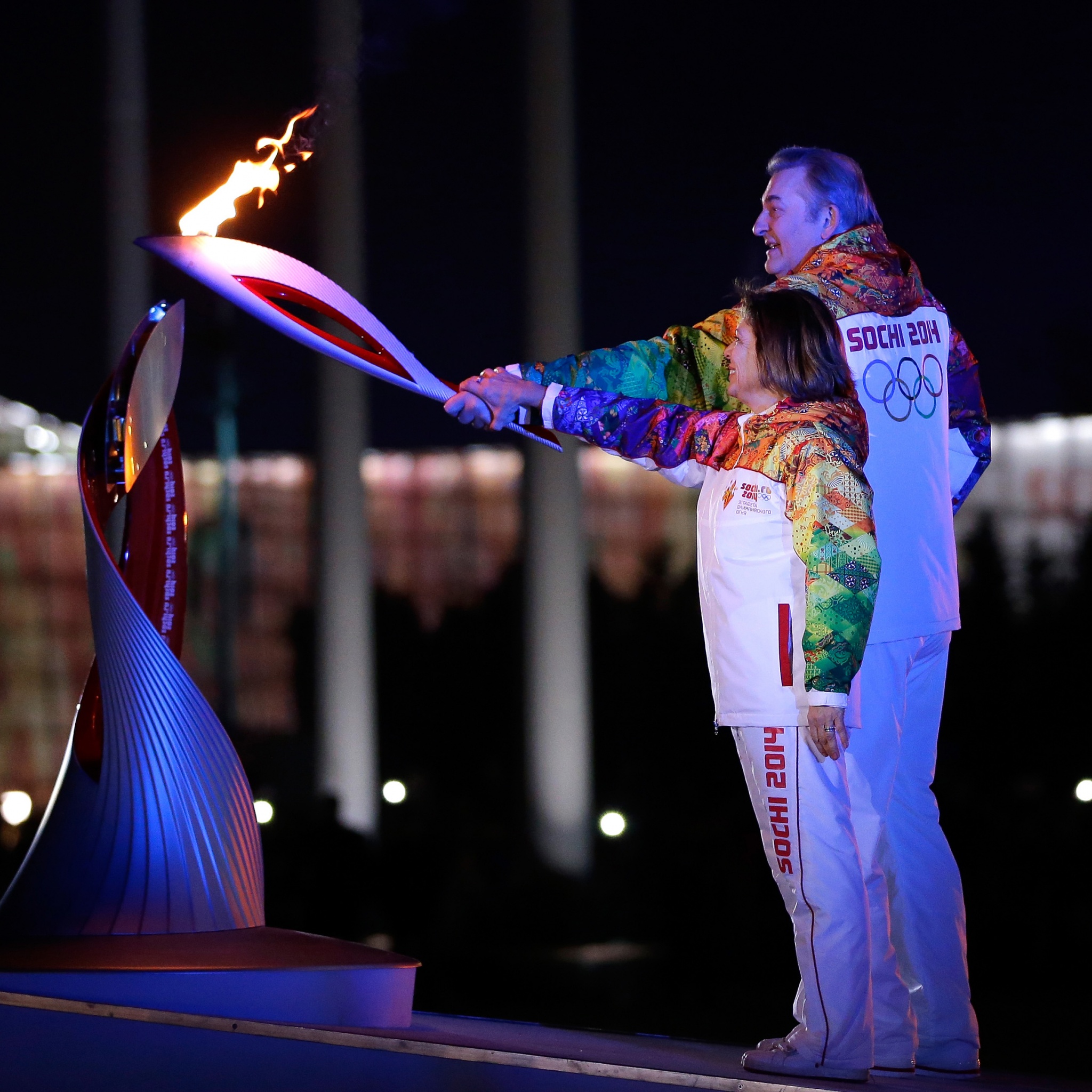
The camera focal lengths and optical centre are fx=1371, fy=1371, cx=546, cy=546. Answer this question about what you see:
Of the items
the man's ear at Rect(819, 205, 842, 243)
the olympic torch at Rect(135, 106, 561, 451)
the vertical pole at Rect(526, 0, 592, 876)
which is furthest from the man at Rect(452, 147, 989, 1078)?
the vertical pole at Rect(526, 0, 592, 876)

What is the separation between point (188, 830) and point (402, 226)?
587 centimetres

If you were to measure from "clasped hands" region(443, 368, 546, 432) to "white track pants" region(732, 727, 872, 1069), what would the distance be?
66cm

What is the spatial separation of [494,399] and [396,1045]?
1.03 m

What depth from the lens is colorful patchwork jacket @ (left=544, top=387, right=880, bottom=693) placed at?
190 centimetres

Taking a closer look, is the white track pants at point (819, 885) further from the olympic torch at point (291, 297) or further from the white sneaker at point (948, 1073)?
the olympic torch at point (291, 297)

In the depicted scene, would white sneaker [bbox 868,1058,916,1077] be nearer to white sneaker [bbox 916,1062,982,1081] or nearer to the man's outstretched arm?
white sneaker [bbox 916,1062,982,1081]

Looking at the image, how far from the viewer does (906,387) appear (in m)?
2.21

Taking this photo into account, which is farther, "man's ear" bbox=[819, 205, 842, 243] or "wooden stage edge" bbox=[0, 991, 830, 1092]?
"man's ear" bbox=[819, 205, 842, 243]

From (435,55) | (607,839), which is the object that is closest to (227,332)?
(435,55)

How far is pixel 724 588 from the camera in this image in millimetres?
2035

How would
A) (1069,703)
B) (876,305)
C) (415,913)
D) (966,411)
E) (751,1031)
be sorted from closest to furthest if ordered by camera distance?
(876,305)
(966,411)
(751,1031)
(415,913)
(1069,703)

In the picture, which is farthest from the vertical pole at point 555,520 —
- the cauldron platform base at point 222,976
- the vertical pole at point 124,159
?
the cauldron platform base at point 222,976

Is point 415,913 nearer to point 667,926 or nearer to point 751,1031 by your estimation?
point 667,926

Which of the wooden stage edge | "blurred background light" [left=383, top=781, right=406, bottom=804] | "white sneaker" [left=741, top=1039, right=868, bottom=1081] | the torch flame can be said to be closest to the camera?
the wooden stage edge
